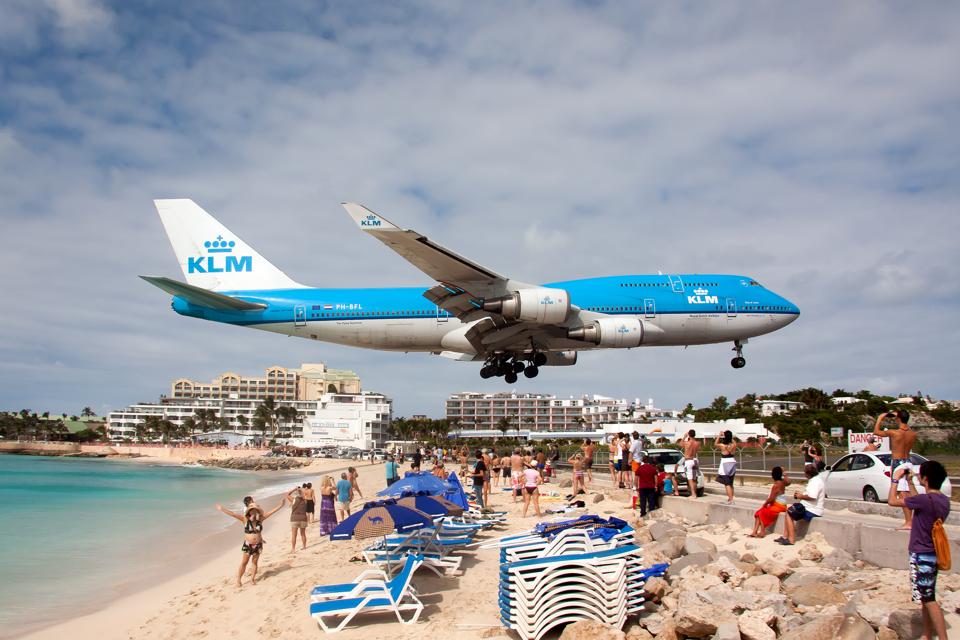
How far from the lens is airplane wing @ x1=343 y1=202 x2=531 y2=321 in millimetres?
20562

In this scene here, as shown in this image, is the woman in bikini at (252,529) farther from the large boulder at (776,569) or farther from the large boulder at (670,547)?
the large boulder at (776,569)

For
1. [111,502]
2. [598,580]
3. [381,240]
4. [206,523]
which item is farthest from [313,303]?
[111,502]

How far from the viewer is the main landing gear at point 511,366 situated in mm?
28219

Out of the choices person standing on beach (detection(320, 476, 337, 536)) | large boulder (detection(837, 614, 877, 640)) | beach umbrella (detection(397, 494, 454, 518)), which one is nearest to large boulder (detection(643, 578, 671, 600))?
large boulder (detection(837, 614, 877, 640))

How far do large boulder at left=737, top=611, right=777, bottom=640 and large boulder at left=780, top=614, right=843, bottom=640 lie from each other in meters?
0.30

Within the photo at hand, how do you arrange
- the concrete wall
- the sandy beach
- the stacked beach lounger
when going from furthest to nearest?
the sandy beach < the concrete wall < the stacked beach lounger

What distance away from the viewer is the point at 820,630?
7.56 metres

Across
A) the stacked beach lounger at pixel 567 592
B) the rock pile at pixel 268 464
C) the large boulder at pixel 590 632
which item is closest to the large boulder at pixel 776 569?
the stacked beach lounger at pixel 567 592

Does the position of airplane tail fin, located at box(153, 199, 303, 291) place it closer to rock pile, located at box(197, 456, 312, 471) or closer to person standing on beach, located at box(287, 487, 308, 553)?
person standing on beach, located at box(287, 487, 308, 553)

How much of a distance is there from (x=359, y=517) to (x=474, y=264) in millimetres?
11649

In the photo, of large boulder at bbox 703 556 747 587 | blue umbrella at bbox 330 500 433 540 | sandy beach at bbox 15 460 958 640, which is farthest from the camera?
blue umbrella at bbox 330 500 433 540

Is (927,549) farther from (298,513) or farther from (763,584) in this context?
(298,513)

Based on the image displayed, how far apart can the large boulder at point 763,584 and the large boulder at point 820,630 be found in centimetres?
191

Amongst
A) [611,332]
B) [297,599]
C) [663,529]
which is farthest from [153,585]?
[611,332]
